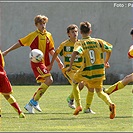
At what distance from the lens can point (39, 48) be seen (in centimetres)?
1205

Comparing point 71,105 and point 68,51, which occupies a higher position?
point 68,51

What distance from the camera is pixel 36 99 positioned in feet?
38.7

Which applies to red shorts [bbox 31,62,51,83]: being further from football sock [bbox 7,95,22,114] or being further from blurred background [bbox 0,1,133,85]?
blurred background [bbox 0,1,133,85]

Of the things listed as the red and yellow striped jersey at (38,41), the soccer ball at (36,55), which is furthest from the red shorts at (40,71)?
the red and yellow striped jersey at (38,41)

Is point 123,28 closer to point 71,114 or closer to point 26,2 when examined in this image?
point 26,2

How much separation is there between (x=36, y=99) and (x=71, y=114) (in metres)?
1.02

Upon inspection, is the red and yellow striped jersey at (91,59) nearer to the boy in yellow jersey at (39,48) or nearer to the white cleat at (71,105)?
the boy in yellow jersey at (39,48)

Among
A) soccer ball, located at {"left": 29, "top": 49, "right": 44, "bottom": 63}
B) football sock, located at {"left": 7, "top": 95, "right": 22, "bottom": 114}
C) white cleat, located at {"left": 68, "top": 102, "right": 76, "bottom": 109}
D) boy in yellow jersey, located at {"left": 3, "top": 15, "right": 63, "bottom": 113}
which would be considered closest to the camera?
football sock, located at {"left": 7, "top": 95, "right": 22, "bottom": 114}

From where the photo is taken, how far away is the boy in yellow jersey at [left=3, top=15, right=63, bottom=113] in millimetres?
11773

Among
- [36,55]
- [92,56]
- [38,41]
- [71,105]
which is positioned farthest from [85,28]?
[71,105]

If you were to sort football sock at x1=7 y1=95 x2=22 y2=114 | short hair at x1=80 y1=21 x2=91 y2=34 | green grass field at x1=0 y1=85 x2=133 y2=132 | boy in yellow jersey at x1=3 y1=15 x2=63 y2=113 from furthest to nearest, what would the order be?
boy in yellow jersey at x1=3 y1=15 x2=63 y2=113, short hair at x1=80 y1=21 x2=91 y2=34, football sock at x1=7 y1=95 x2=22 y2=114, green grass field at x1=0 y1=85 x2=133 y2=132

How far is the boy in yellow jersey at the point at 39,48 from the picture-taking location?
38.6 ft

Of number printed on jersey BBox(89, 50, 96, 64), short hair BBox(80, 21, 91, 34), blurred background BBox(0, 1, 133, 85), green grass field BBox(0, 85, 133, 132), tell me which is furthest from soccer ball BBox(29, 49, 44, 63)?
blurred background BBox(0, 1, 133, 85)

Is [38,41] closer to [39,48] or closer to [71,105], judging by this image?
[39,48]
